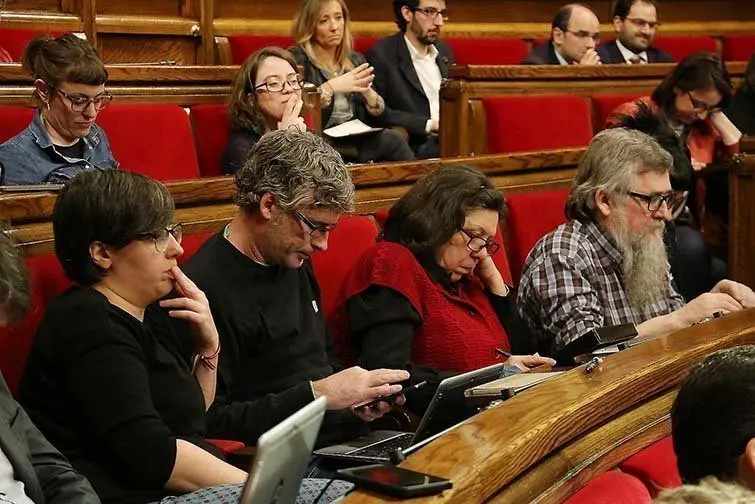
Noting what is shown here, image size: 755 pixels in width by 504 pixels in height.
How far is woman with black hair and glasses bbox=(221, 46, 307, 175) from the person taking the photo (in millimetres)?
1680

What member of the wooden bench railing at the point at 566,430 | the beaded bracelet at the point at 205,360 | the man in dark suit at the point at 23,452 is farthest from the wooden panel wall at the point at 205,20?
the wooden bench railing at the point at 566,430

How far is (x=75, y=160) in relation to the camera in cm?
143

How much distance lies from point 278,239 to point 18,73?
56 cm

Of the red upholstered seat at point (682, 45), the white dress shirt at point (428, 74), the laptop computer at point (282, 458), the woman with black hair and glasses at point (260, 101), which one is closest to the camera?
the laptop computer at point (282, 458)

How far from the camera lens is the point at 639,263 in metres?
1.45

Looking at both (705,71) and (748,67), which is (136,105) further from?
(748,67)

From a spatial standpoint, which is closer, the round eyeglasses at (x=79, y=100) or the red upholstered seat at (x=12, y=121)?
the round eyeglasses at (x=79, y=100)

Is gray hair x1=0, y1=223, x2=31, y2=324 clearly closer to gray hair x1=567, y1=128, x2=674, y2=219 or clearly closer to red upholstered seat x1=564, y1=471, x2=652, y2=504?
red upholstered seat x1=564, y1=471, x2=652, y2=504

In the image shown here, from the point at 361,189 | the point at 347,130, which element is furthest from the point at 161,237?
the point at 347,130

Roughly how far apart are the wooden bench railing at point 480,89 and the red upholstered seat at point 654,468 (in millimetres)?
1064

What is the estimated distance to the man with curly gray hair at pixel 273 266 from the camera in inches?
44.5

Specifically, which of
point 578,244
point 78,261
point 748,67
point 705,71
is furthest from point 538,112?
point 78,261

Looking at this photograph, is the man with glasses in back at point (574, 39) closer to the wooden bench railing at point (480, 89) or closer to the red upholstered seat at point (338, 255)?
the wooden bench railing at point (480, 89)

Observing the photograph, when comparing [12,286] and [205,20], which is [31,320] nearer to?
[12,286]
